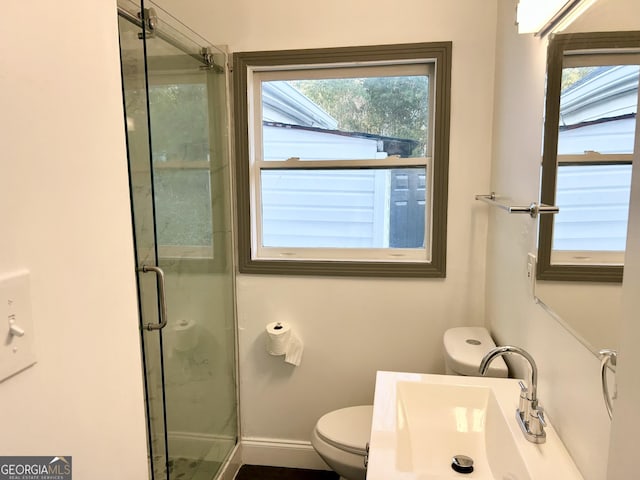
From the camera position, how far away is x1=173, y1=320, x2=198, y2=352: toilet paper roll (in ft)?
6.17

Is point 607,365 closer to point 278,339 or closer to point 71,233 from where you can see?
point 71,233

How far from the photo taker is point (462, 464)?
1.26m

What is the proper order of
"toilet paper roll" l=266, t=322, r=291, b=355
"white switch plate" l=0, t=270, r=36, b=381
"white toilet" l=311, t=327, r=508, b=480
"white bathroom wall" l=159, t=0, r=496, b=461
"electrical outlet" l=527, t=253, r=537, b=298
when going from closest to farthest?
"white switch plate" l=0, t=270, r=36, b=381 < "electrical outlet" l=527, t=253, r=537, b=298 < "white toilet" l=311, t=327, r=508, b=480 < "white bathroom wall" l=159, t=0, r=496, b=461 < "toilet paper roll" l=266, t=322, r=291, b=355

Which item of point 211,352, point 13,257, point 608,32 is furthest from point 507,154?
point 13,257

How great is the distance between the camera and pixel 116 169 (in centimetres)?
88

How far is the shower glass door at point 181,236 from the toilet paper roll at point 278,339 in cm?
23

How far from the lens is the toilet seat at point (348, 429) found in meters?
1.89

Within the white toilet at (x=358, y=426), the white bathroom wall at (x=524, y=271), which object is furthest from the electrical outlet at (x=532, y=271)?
the white toilet at (x=358, y=426)

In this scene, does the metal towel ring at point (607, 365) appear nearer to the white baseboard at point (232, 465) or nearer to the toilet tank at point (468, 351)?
the toilet tank at point (468, 351)

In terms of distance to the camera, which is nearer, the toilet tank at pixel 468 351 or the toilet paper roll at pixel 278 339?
the toilet tank at pixel 468 351

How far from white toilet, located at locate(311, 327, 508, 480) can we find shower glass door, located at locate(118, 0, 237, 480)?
562 mm

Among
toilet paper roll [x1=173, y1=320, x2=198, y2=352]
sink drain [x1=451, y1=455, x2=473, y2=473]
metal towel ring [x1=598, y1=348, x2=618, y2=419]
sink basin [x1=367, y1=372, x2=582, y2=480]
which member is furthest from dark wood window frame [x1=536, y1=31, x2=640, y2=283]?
toilet paper roll [x1=173, y1=320, x2=198, y2=352]

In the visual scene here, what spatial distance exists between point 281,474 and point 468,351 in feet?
3.99

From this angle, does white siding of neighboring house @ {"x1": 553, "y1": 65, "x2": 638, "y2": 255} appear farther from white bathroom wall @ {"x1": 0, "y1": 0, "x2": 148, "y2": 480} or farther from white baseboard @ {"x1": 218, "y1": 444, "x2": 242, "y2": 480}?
white baseboard @ {"x1": 218, "y1": 444, "x2": 242, "y2": 480}
